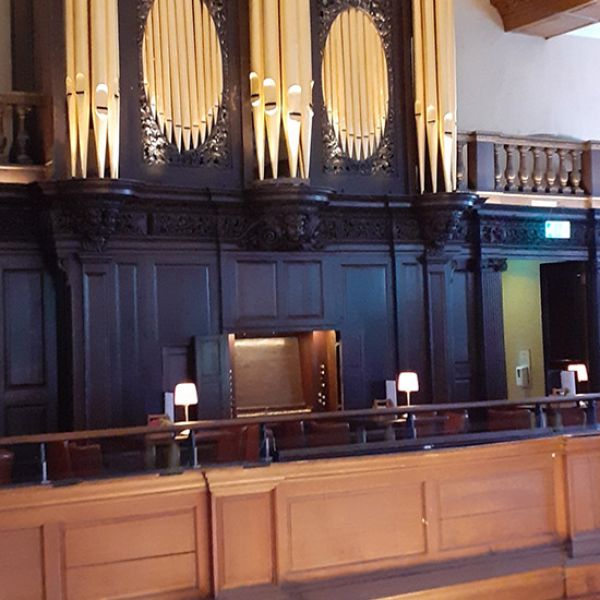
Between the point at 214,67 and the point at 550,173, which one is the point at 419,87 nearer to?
the point at 550,173

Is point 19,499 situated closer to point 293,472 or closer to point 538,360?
point 293,472

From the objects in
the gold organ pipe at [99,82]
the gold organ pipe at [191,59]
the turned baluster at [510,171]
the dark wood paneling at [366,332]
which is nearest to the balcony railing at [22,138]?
the gold organ pipe at [99,82]

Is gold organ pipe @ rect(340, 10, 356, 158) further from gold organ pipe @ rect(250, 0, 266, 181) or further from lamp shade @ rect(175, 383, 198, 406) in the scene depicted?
lamp shade @ rect(175, 383, 198, 406)

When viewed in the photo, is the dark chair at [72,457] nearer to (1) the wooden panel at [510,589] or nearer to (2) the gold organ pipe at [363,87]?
(1) the wooden panel at [510,589]

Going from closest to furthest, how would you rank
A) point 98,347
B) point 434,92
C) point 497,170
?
point 98,347
point 434,92
point 497,170

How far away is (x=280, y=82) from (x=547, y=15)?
15.1 feet

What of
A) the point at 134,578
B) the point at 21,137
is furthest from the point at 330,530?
the point at 21,137

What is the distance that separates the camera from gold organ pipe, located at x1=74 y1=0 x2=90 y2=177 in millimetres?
8734

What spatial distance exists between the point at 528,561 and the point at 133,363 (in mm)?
5245

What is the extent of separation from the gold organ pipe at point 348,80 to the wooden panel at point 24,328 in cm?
371

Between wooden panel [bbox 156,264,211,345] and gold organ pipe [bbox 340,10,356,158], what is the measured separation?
87.9 inches

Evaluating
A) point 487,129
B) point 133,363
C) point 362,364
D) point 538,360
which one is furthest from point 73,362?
point 538,360

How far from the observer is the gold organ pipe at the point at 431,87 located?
10445 mm

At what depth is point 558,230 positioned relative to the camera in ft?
39.0
